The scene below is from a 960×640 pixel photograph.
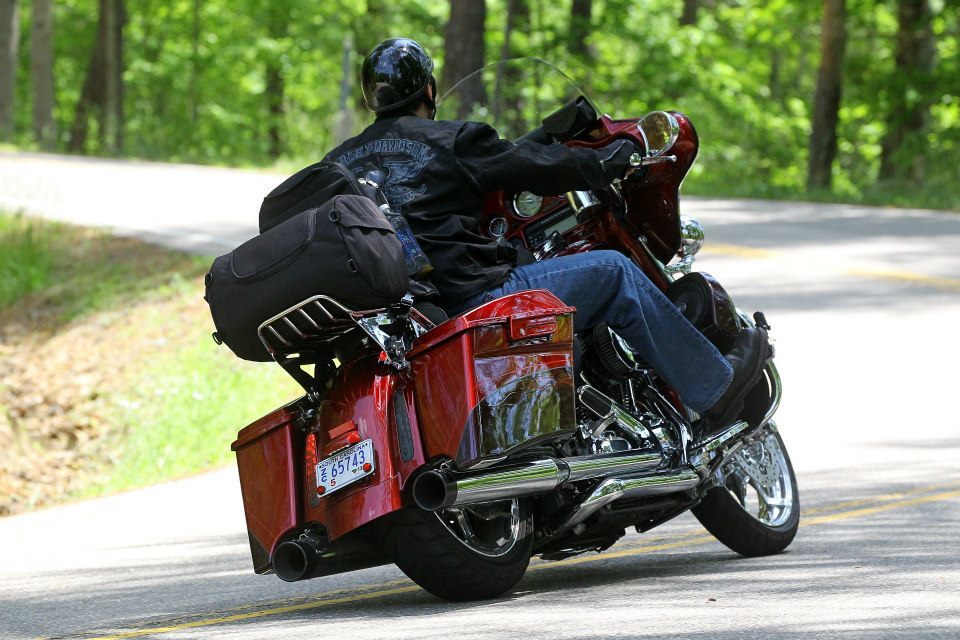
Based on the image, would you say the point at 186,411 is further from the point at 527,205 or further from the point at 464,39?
the point at 464,39

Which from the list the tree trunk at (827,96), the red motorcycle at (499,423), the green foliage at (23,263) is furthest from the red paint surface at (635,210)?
the tree trunk at (827,96)

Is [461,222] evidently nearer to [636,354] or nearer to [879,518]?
[636,354]

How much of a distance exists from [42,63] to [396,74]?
105ft

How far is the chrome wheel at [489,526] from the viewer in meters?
4.91

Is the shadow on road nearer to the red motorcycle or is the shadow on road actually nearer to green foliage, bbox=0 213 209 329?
the red motorcycle

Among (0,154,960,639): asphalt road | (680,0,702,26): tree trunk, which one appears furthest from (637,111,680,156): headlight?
(680,0,702,26): tree trunk

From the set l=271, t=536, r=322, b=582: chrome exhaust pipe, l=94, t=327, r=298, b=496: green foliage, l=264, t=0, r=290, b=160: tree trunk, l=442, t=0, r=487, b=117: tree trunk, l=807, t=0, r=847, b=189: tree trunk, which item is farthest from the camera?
l=264, t=0, r=290, b=160: tree trunk

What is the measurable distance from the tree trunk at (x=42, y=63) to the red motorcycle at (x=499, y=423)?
102ft

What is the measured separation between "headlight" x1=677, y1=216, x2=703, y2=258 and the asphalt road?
123 cm

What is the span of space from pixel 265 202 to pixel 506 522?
1339 millimetres

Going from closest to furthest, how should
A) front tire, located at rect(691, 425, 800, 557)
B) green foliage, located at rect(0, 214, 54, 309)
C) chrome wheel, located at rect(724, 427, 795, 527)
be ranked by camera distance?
1. front tire, located at rect(691, 425, 800, 557)
2. chrome wheel, located at rect(724, 427, 795, 527)
3. green foliage, located at rect(0, 214, 54, 309)

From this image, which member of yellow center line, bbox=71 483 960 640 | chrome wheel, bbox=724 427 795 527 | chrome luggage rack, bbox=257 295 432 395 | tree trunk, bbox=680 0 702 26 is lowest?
yellow center line, bbox=71 483 960 640

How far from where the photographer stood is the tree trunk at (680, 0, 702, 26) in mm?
38125

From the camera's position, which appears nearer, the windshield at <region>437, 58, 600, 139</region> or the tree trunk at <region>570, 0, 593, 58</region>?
the windshield at <region>437, 58, 600, 139</region>
